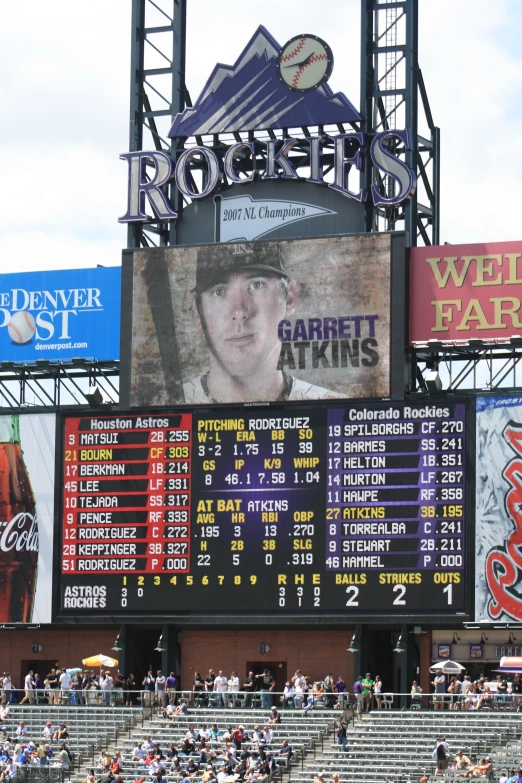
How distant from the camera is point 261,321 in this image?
5947cm

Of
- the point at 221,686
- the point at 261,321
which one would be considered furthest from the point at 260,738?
the point at 261,321

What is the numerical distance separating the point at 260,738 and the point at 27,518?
12.1m

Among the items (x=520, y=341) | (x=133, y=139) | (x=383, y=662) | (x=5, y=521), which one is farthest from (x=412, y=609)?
(x=133, y=139)

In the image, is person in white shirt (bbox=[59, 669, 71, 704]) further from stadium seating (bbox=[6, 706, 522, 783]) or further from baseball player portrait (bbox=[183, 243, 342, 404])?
baseball player portrait (bbox=[183, 243, 342, 404])

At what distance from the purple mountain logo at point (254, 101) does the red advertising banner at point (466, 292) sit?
20.9ft

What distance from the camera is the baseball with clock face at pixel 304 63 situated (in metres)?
62.1

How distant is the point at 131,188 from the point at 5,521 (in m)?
11.5

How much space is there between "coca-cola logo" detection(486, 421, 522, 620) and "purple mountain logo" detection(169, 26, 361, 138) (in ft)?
44.3

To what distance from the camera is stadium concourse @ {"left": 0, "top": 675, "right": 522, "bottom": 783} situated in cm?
5181

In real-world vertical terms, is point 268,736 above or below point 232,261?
below

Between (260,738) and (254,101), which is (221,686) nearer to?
(260,738)

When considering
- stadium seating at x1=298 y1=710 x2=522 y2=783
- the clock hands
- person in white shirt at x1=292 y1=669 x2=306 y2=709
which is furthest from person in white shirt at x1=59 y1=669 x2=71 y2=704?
the clock hands

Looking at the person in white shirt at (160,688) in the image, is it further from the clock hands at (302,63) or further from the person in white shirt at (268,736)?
the clock hands at (302,63)

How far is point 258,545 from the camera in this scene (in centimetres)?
5844
